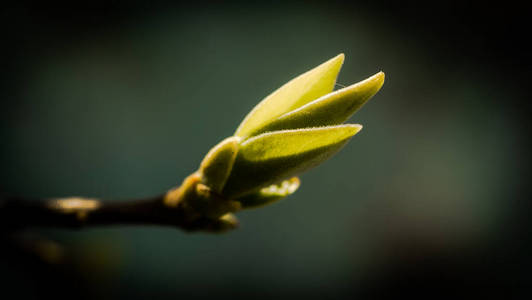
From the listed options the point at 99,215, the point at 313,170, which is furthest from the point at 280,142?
the point at 313,170

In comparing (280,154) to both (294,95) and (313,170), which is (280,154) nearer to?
(294,95)

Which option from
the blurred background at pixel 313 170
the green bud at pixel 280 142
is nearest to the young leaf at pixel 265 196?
the green bud at pixel 280 142

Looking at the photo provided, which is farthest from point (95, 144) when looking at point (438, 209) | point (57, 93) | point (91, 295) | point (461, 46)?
point (461, 46)

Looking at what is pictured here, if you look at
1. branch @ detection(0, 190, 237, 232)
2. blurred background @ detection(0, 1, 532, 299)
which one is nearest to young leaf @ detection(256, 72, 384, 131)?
branch @ detection(0, 190, 237, 232)

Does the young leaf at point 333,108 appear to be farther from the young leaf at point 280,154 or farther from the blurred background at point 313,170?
the blurred background at point 313,170

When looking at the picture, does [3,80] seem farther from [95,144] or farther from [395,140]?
[395,140]

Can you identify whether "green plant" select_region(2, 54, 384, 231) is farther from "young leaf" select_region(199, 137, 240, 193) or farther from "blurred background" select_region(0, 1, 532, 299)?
"blurred background" select_region(0, 1, 532, 299)

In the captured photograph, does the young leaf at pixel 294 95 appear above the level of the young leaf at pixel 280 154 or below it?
above
